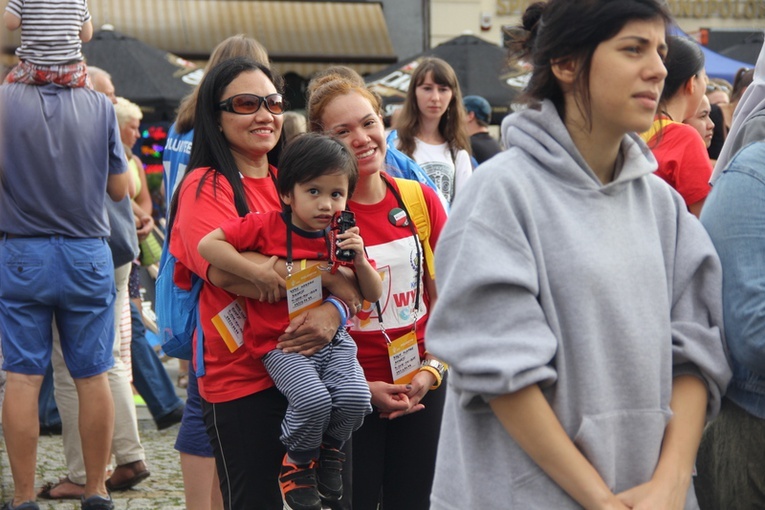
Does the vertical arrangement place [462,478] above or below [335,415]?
above

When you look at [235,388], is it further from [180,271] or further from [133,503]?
[133,503]

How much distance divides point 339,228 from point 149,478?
10.8ft

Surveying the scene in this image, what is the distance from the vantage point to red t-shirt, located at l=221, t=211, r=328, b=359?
11.6ft

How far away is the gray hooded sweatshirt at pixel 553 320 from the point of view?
2.26 m

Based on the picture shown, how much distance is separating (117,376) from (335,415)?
2.90m

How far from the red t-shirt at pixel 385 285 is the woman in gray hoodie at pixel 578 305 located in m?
1.29

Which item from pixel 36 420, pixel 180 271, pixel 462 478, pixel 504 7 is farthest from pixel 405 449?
pixel 504 7

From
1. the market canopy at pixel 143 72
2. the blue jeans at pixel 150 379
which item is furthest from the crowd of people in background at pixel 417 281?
the market canopy at pixel 143 72

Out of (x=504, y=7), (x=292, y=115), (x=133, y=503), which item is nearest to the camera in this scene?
(x=133, y=503)

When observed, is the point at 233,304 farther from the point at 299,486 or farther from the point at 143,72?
the point at 143,72

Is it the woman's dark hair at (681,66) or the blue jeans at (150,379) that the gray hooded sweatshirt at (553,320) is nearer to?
the woman's dark hair at (681,66)

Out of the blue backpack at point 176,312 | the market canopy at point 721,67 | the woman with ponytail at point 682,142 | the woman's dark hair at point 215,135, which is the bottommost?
the market canopy at point 721,67

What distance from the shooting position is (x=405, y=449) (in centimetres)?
376

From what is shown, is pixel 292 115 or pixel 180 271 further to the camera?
pixel 292 115
